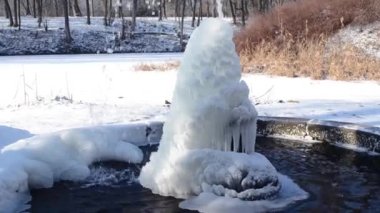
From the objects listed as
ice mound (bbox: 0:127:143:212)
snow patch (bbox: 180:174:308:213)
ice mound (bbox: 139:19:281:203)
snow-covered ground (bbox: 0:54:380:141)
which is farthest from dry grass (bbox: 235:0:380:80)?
snow patch (bbox: 180:174:308:213)

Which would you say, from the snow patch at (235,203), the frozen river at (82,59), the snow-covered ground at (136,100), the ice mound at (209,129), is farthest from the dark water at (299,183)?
the frozen river at (82,59)

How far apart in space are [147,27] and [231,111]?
1441 inches

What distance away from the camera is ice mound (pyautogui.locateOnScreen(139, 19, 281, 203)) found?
428 cm

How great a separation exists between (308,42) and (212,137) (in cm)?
1054

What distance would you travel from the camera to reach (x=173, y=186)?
14.3 ft

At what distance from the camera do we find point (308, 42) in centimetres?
1440

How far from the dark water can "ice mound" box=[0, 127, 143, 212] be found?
0.12 m

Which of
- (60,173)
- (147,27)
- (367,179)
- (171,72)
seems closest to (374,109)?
(367,179)

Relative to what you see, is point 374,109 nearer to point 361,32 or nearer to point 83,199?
point 83,199

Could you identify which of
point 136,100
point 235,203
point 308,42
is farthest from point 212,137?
point 308,42

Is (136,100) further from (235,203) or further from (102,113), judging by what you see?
(235,203)

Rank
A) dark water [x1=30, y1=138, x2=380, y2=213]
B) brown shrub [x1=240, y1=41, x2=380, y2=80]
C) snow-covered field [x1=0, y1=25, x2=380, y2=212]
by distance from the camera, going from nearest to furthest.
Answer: dark water [x1=30, y1=138, x2=380, y2=213], snow-covered field [x1=0, y1=25, x2=380, y2=212], brown shrub [x1=240, y1=41, x2=380, y2=80]

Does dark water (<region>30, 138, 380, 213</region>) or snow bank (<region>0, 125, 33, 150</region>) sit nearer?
dark water (<region>30, 138, 380, 213</region>)

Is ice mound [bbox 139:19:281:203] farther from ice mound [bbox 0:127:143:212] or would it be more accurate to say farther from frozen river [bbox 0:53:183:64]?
frozen river [bbox 0:53:183:64]
